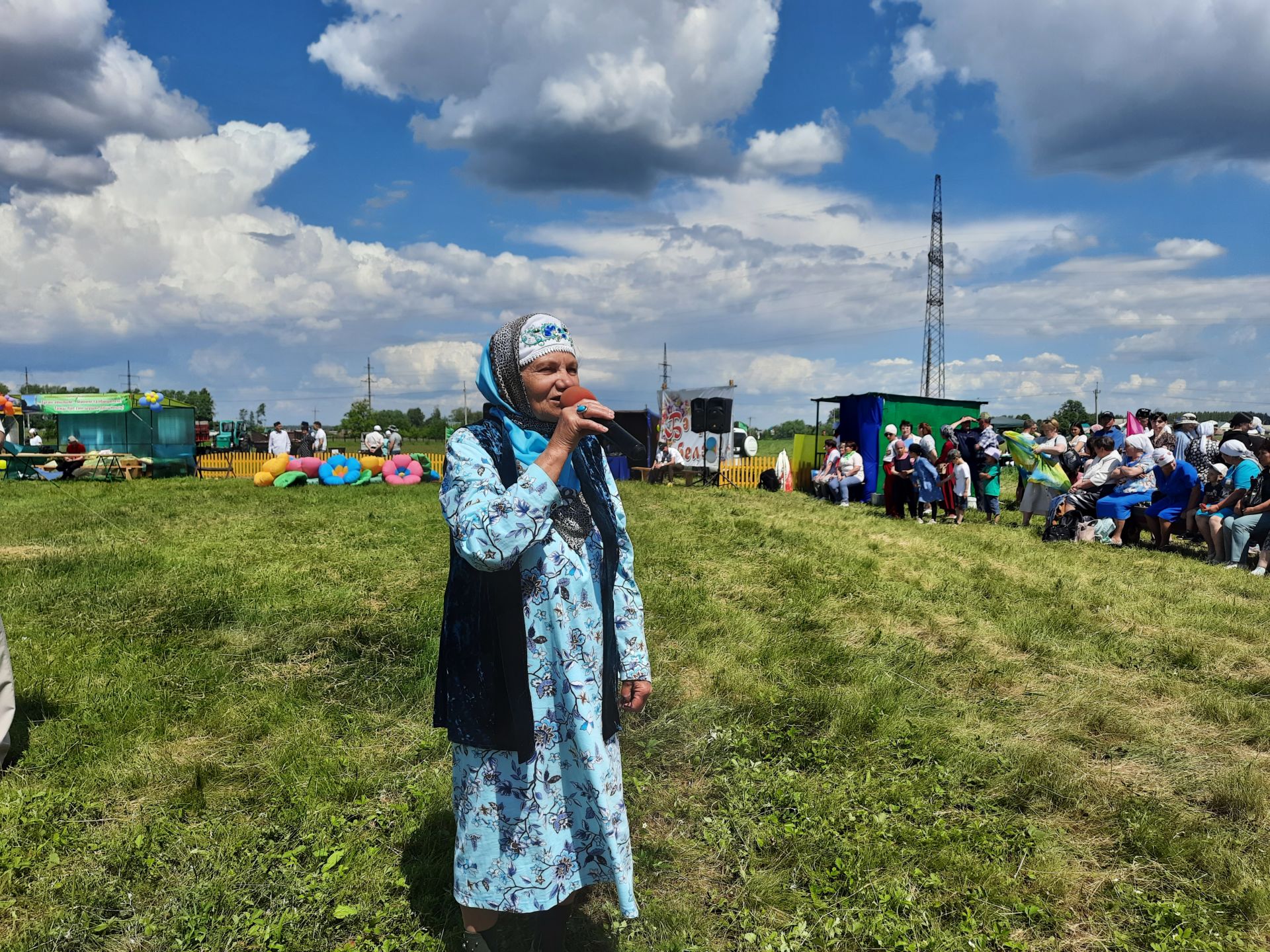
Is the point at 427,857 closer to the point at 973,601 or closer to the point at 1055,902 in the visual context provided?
the point at 1055,902

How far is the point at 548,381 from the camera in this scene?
2.10m

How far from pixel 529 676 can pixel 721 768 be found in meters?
2.05

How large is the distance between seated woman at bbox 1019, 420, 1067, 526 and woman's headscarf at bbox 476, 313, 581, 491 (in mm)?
11649

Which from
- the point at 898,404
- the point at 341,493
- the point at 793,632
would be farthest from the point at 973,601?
the point at 341,493

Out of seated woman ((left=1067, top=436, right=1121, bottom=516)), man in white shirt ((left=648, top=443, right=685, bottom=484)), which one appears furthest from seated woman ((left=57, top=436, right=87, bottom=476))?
seated woman ((left=1067, top=436, right=1121, bottom=516))

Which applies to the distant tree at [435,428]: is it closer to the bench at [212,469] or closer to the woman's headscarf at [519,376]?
the bench at [212,469]

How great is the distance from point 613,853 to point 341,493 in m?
15.1

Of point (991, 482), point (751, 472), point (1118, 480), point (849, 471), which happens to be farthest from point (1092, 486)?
point (751, 472)

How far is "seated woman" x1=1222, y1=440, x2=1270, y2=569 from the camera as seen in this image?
8898 mm

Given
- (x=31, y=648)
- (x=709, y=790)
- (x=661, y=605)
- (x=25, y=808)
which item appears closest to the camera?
(x=25, y=808)

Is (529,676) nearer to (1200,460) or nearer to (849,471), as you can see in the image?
(1200,460)

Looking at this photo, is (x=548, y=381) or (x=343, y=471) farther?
(x=343, y=471)

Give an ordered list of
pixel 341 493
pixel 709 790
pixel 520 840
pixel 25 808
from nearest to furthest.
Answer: pixel 520 840 < pixel 25 808 < pixel 709 790 < pixel 341 493

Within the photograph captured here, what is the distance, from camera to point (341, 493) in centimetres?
1603
